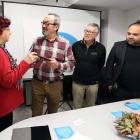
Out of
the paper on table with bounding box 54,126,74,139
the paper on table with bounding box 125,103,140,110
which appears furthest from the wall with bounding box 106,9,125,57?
the paper on table with bounding box 54,126,74,139

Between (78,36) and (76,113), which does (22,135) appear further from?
(78,36)

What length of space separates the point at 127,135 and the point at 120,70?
44.3 inches

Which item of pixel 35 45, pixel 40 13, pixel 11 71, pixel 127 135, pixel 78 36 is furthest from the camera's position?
pixel 78 36

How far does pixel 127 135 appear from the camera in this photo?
0.94 meters

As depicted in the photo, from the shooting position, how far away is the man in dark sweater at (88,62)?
2.09 m

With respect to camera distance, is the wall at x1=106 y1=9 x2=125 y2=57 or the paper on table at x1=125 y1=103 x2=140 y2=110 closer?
the paper on table at x1=125 y1=103 x2=140 y2=110

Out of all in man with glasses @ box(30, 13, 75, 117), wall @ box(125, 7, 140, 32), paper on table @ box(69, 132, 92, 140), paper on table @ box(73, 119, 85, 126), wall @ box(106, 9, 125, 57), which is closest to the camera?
paper on table @ box(69, 132, 92, 140)

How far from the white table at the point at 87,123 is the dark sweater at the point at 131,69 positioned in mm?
599

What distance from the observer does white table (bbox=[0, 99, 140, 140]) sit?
3.29 feet

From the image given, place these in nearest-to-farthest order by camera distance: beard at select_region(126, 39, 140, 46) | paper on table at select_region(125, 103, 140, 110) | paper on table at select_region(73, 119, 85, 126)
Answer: paper on table at select_region(73, 119, 85, 126)
paper on table at select_region(125, 103, 140, 110)
beard at select_region(126, 39, 140, 46)

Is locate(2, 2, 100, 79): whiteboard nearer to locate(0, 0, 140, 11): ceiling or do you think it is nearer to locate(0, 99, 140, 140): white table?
locate(0, 0, 140, 11): ceiling

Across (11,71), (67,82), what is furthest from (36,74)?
(67,82)

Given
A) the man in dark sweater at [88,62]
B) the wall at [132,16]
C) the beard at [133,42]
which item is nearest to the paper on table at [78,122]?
the man in dark sweater at [88,62]

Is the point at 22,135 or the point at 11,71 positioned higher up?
the point at 11,71
